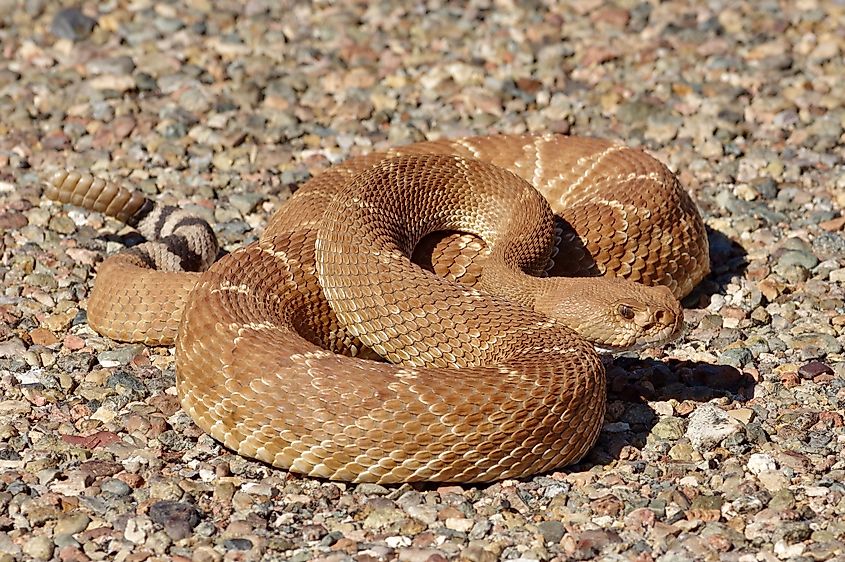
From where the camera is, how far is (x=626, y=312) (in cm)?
790

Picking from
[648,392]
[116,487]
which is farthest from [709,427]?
[116,487]

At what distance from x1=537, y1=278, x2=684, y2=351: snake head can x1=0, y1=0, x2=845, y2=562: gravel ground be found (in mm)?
457

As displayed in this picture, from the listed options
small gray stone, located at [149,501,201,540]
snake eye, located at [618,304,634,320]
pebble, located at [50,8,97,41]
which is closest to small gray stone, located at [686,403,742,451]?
snake eye, located at [618,304,634,320]

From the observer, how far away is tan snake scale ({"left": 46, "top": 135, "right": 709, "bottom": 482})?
22.9 feet

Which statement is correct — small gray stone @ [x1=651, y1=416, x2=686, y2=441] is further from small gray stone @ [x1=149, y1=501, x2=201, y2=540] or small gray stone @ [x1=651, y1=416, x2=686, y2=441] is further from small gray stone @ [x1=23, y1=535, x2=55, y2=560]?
small gray stone @ [x1=23, y1=535, x2=55, y2=560]

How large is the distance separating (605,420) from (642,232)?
1.77 m

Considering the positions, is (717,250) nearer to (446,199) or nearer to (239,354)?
(446,199)

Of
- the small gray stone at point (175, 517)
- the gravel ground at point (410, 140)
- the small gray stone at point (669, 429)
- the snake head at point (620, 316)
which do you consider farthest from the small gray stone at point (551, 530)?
the small gray stone at point (175, 517)

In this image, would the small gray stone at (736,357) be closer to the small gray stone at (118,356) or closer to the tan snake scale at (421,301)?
the tan snake scale at (421,301)

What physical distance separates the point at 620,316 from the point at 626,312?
0.04 m

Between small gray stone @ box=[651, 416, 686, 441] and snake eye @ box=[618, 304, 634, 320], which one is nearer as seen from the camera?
small gray stone @ box=[651, 416, 686, 441]

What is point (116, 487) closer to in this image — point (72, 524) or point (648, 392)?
point (72, 524)

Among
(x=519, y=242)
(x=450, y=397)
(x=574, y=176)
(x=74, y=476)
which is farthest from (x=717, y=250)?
(x=74, y=476)

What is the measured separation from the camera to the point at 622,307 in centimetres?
791
